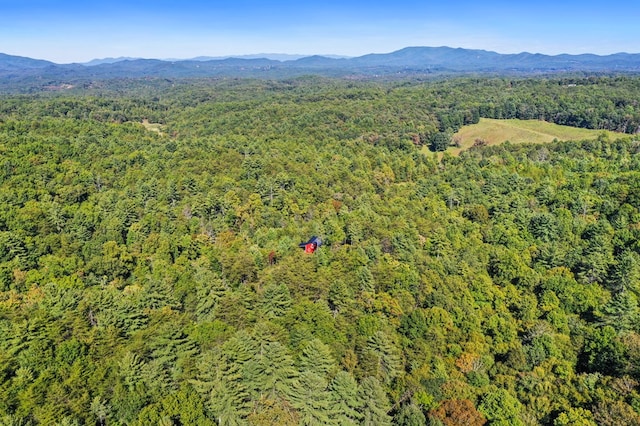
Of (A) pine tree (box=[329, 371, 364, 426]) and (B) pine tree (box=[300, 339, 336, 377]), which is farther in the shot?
(B) pine tree (box=[300, 339, 336, 377])

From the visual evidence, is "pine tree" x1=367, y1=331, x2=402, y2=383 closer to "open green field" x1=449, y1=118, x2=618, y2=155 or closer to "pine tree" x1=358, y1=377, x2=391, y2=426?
"pine tree" x1=358, y1=377, x2=391, y2=426

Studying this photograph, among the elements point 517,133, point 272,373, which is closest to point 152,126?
point 517,133

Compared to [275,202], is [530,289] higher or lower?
lower

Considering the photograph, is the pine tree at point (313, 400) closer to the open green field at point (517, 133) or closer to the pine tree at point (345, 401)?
the pine tree at point (345, 401)

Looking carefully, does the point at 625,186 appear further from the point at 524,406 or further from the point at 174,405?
the point at 174,405

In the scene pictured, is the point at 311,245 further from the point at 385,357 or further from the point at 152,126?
the point at 152,126

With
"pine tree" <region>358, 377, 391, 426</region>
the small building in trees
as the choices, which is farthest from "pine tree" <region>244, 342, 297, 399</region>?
the small building in trees

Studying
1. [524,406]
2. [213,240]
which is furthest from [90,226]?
[524,406]
